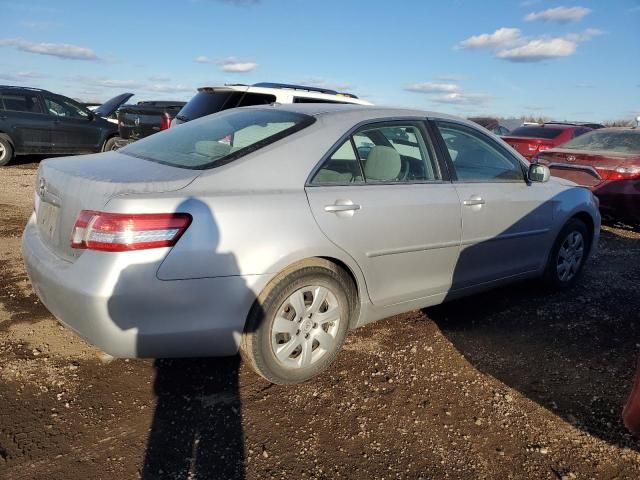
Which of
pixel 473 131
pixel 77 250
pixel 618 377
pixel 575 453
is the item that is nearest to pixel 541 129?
pixel 473 131

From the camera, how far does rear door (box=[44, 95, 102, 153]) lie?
11.8m

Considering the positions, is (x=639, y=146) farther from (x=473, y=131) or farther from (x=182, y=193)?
(x=182, y=193)

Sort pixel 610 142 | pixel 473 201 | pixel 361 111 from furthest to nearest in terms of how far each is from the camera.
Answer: pixel 610 142 < pixel 473 201 < pixel 361 111

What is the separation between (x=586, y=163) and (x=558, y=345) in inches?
169

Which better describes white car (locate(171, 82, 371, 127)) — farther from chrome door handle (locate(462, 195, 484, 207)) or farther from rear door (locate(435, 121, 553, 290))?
chrome door handle (locate(462, 195, 484, 207))

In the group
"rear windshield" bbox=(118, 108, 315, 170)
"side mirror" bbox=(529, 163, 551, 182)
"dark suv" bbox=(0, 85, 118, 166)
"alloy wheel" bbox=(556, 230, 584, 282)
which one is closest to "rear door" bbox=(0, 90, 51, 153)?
"dark suv" bbox=(0, 85, 118, 166)

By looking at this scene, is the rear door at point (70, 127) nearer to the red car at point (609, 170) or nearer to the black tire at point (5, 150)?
the black tire at point (5, 150)

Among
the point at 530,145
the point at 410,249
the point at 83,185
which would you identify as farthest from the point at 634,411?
the point at 530,145

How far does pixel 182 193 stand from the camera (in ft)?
8.36

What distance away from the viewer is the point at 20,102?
11367 millimetres

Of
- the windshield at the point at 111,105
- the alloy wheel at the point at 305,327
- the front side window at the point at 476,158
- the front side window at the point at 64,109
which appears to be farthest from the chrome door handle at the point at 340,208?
the windshield at the point at 111,105

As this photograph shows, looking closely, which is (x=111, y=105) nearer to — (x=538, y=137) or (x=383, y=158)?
(x=538, y=137)

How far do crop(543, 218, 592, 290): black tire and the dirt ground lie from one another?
0.61m

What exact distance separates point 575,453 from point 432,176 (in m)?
1.84
